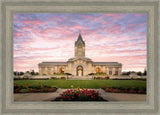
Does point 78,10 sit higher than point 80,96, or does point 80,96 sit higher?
point 78,10

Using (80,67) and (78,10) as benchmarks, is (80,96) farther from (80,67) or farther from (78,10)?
(80,67)

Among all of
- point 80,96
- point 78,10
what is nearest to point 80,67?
point 80,96

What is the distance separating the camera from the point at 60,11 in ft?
13.7

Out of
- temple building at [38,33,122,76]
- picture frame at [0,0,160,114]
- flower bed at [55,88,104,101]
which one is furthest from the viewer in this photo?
temple building at [38,33,122,76]

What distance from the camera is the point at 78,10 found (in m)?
4.13

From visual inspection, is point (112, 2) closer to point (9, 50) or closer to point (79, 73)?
point (9, 50)

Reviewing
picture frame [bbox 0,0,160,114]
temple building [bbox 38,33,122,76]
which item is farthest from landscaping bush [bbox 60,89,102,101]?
temple building [bbox 38,33,122,76]

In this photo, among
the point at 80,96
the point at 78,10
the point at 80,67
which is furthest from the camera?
the point at 80,67

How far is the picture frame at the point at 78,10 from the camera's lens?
3.90 m

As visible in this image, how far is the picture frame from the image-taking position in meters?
3.90

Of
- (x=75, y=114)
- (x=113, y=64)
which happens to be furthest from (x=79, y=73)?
(x=75, y=114)

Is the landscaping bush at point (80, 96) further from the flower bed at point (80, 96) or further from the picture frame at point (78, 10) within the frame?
the picture frame at point (78, 10)

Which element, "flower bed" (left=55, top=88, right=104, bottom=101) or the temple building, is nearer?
"flower bed" (left=55, top=88, right=104, bottom=101)

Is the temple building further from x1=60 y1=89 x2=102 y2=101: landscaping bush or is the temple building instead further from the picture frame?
the picture frame
